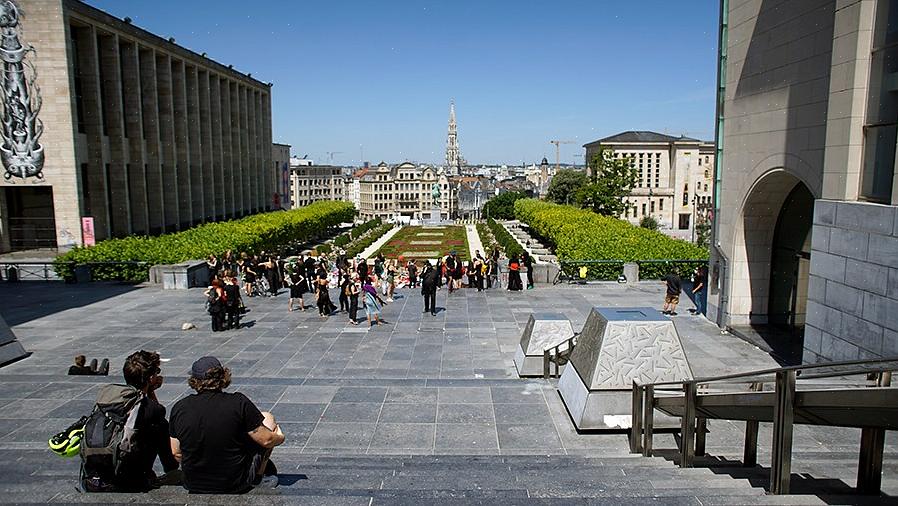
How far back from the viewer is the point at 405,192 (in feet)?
538

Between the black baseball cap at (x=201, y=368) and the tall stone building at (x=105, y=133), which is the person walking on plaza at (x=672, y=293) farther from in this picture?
the tall stone building at (x=105, y=133)

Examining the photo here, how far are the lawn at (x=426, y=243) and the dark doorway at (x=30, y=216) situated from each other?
2626 cm

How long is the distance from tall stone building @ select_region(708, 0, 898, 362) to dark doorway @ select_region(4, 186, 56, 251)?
34.8m

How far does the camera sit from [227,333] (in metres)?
16.2

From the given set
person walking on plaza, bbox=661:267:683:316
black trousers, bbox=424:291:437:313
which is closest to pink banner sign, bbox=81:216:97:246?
black trousers, bbox=424:291:437:313

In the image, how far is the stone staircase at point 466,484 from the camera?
16.3 feet

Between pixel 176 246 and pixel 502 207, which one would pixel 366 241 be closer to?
pixel 176 246

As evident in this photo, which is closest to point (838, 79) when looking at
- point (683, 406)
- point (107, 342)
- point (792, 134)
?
point (792, 134)

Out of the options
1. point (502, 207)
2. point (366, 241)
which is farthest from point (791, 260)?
point (502, 207)

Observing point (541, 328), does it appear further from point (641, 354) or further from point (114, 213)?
point (114, 213)

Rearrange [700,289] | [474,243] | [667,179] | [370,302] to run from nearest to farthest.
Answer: [370,302] < [700,289] < [474,243] < [667,179]

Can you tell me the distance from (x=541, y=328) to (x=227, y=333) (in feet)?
27.6

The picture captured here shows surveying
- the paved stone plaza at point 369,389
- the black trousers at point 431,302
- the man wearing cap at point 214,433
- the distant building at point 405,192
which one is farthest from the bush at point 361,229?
the man wearing cap at point 214,433

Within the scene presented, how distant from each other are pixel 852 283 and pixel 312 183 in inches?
6092
